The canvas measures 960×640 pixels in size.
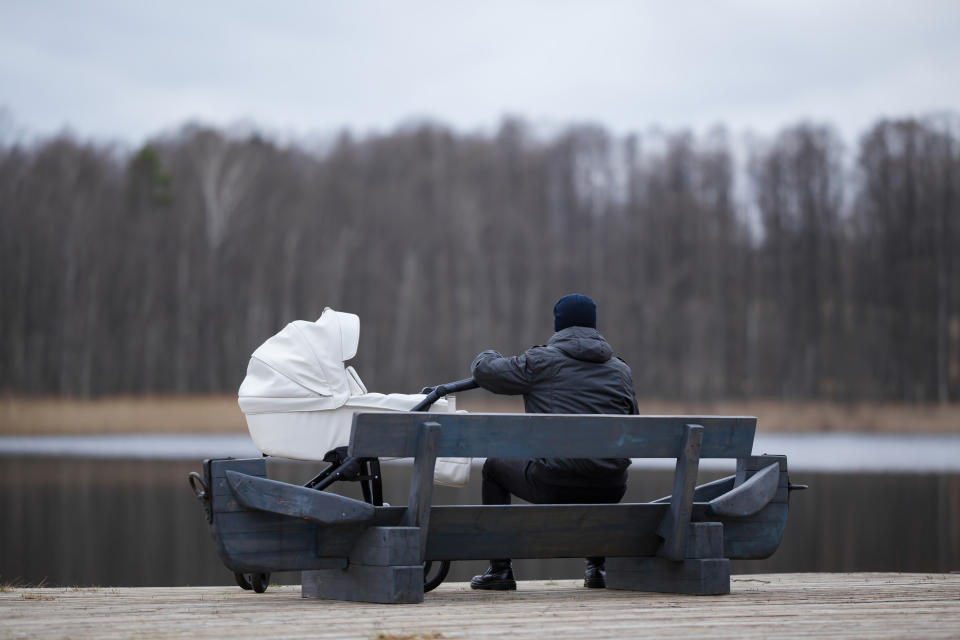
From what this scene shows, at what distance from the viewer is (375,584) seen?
13.6 ft

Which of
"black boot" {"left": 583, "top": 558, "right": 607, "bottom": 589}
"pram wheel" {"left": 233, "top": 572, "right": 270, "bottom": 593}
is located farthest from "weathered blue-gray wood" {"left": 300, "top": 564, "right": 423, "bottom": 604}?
"black boot" {"left": 583, "top": 558, "right": 607, "bottom": 589}

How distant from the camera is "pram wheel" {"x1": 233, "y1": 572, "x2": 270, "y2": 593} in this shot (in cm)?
493

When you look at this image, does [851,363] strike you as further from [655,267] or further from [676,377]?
[655,267]

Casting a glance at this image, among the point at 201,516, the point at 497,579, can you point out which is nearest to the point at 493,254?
the point at 201,516

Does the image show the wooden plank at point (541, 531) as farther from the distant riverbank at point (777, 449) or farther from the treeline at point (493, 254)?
the treeline at point (493, 254)

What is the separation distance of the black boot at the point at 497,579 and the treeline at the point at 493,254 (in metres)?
35.9

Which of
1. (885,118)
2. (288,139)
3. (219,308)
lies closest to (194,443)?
(219,308)

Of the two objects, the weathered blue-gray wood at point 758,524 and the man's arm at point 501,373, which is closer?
the man's arm at point 501,373

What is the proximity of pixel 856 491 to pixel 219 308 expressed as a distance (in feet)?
98.6

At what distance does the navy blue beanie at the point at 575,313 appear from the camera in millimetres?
4742

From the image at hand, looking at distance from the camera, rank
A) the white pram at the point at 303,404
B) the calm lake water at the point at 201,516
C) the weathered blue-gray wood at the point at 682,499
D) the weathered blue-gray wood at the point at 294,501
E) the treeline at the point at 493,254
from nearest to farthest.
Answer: the weathered blue-gray wood at the point at 294,501, the weathered blue-gray wood at the point at 682,499, the white pram at the point at 303,404, the calm lake water at the point at 201,516, the treeline at the point at 493,254

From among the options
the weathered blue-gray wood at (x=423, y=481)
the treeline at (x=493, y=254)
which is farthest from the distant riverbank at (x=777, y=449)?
the weathered blue-gray wood at (x=423, y=481)

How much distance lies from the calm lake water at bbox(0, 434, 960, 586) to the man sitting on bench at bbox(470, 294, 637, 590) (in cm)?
413

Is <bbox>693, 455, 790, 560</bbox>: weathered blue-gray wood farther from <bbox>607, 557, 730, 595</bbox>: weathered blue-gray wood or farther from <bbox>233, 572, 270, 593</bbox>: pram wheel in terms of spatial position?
<bbox>233, 572, 270, 593</bbox>: pram wheel
